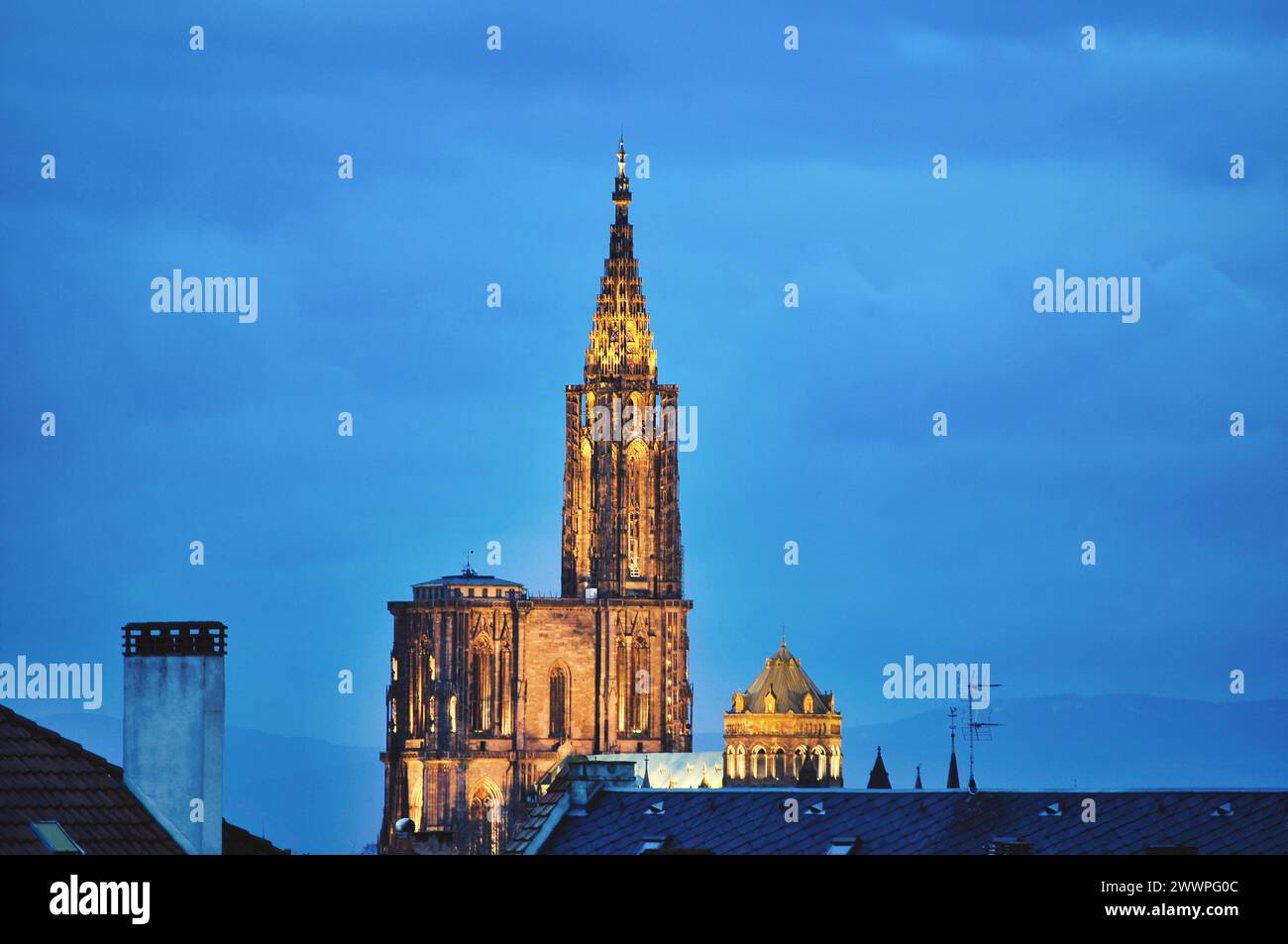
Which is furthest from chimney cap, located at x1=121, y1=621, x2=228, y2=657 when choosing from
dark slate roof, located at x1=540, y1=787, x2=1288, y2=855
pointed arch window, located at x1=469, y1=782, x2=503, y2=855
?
pointed arch window, located at x1=469, y1=782, x2=503, y2=855

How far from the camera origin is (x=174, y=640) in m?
45.9

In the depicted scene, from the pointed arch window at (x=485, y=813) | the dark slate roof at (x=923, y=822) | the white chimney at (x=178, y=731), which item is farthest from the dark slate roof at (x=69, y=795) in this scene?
the pointed arch window at (x=485, y=813)

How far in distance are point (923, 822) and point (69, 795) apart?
2826 centimetres

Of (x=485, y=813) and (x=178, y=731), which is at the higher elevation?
(x=485, y=813)

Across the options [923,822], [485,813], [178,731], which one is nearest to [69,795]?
[178,731]

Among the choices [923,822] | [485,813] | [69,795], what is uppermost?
[485,813]

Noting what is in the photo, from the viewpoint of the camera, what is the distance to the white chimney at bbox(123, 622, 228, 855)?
147 ft

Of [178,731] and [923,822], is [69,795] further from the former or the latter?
[923,822]

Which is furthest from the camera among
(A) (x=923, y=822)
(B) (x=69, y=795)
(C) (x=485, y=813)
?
(C) (x=485, y=813)

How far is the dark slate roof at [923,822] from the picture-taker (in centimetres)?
6228
